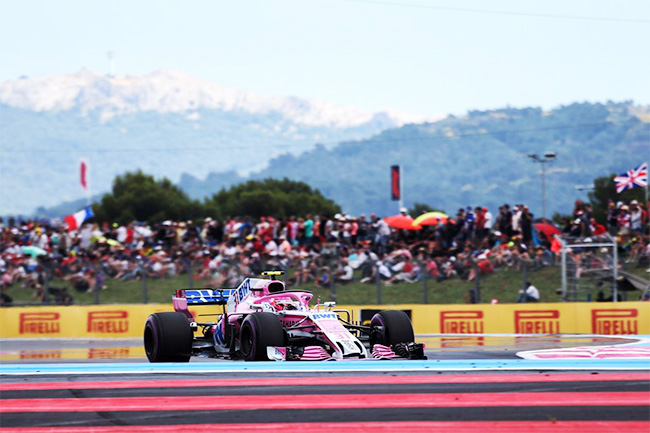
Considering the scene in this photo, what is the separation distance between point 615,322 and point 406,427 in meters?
14.0

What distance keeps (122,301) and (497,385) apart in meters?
14.9

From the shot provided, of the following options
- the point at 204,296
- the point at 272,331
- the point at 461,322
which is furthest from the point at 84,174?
the point at 272,331

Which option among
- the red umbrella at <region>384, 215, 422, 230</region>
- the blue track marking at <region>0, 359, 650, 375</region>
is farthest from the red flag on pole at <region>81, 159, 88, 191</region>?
the blue track marking at <region>0, 359, 650, 375</region>

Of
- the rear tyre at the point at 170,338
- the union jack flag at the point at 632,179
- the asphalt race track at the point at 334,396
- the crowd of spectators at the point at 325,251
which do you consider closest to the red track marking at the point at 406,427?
the asphalt race track at the point at 334,396

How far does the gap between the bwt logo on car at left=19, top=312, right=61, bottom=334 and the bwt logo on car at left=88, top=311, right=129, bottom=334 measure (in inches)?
33.3

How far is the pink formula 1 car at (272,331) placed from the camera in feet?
40.5

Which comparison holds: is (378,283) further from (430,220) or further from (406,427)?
(406,427)

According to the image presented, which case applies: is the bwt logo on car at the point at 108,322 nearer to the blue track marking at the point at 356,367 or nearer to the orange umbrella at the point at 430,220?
the orange umbrella at the point at 430,220

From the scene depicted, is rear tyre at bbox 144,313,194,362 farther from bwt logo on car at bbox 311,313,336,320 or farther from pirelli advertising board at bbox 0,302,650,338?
pirelli advertising board at bbox 0,302,650,338

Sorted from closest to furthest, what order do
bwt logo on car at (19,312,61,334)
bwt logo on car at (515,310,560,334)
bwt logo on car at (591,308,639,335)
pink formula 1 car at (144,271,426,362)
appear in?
pink formula 1 car at (144,271,426,362), bwt logo on car at (591,308,639,335), bwt logo on car at (515,310,560,334), bwt logo on car at (19,312,61,334)

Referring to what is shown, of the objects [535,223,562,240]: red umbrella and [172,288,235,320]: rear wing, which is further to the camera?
[535,223,562,240]: red umbrella

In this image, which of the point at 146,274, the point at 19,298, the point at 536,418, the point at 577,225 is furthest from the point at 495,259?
the point at 536,418

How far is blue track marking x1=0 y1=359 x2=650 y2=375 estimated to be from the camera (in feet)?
35.9

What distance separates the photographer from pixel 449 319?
2155cm
